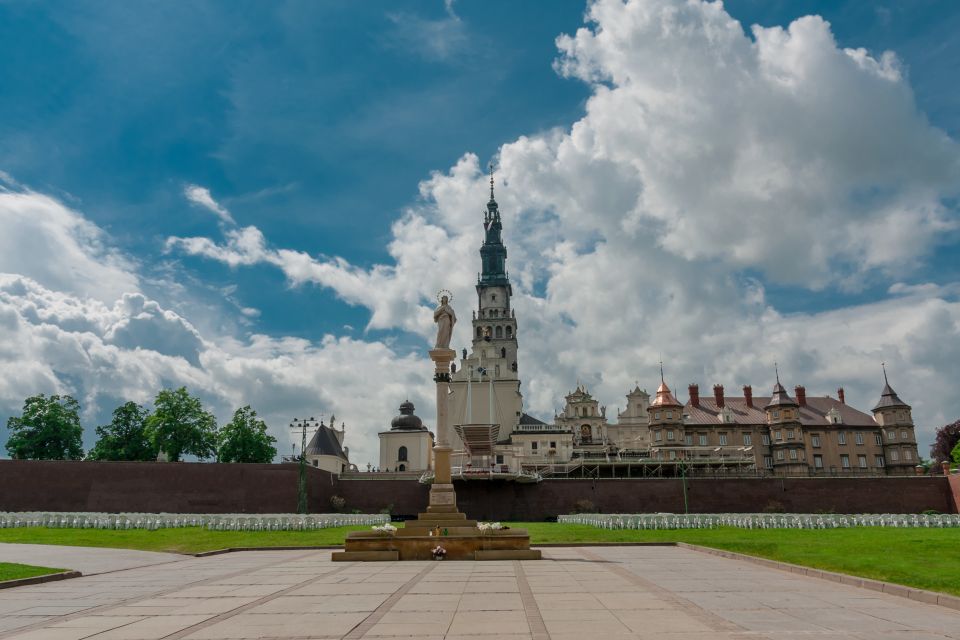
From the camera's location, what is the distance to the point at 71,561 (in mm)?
22625

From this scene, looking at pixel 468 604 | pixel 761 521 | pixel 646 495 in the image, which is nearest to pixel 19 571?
pixel 468 604

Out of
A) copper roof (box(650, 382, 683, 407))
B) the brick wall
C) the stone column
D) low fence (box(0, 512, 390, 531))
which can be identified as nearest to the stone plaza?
the stone column

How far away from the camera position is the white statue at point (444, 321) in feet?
93.9

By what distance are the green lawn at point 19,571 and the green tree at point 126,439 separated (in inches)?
1880

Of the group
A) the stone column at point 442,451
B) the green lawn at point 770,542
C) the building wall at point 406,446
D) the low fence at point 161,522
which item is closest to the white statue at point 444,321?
the stone column at point 442,451

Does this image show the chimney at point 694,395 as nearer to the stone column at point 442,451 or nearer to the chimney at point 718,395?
the chimney at point 718,395

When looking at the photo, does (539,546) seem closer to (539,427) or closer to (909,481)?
(909,481)

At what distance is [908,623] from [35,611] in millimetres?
15699

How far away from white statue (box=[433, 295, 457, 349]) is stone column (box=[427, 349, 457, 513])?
21.3 inches

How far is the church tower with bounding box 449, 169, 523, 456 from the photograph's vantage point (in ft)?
279

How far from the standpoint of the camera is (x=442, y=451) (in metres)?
27.0

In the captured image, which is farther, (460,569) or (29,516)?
(29,516)

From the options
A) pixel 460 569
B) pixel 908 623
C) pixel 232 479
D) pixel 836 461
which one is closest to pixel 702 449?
pixel 836 461

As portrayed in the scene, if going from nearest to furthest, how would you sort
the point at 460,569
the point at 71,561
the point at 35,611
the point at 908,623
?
1. the point at 908,623
2. the point at 35,611
3. the point at 460,569
4. the point at 71,561
